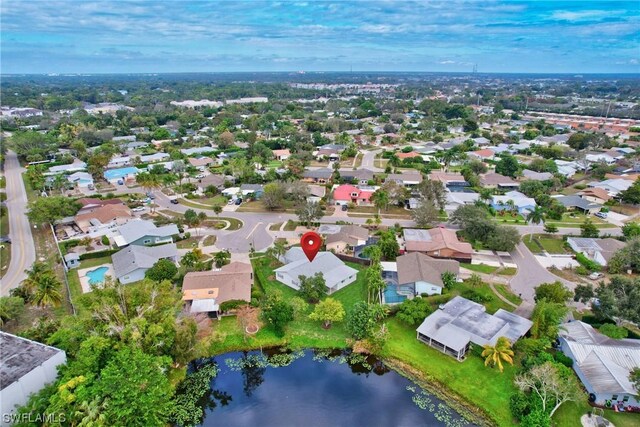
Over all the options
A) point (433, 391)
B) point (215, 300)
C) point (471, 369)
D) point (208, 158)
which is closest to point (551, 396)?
point (471, 369)

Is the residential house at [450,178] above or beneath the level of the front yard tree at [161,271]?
beneath

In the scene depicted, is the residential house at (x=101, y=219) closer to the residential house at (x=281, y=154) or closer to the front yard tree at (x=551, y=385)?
the residential house at (x=281, y=154)

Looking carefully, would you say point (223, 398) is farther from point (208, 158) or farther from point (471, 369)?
point (208, 158)

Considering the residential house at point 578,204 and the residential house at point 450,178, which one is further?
the residential house at point 450,178

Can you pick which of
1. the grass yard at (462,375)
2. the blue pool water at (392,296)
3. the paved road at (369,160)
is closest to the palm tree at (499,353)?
the grass yard at (462,375)

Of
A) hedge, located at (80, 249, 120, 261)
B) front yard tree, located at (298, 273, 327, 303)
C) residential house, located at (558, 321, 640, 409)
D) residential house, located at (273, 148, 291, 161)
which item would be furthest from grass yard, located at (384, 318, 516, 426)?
residential house, located at (273, 148, 291, 161)
